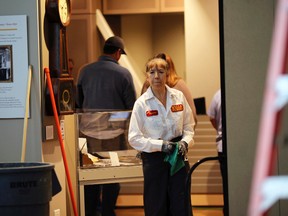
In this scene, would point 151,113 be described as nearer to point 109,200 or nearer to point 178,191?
point 178,191

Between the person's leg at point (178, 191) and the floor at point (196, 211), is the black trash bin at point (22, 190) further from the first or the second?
the floor at point (196, 211)

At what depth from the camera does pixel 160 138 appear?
4188mm

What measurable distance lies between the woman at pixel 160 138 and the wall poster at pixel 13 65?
0.79m

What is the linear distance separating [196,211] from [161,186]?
2011mm

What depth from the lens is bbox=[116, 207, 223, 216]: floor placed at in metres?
6.00

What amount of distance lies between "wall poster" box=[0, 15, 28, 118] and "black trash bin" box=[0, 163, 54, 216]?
0.83 m

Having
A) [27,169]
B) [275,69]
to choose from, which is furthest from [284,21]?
[27,169]

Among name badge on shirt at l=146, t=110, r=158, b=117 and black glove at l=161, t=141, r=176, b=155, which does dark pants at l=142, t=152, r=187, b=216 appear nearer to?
black glove at l=161, t=141, r=176, b=155

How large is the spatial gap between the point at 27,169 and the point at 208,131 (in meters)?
3.41

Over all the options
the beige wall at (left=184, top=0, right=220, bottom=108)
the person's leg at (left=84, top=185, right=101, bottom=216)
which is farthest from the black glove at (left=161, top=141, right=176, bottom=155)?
the beige wall at (left=184, top=0, right=220, bottom=108)

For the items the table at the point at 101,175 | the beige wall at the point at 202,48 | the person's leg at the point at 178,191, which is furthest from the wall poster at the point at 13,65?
the beige wall at the point at 202,48

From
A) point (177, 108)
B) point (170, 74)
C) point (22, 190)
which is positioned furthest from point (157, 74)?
point (22, 190)

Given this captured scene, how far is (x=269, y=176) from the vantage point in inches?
57.3

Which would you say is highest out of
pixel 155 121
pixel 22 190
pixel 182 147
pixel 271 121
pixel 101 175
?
pixel 271 121
